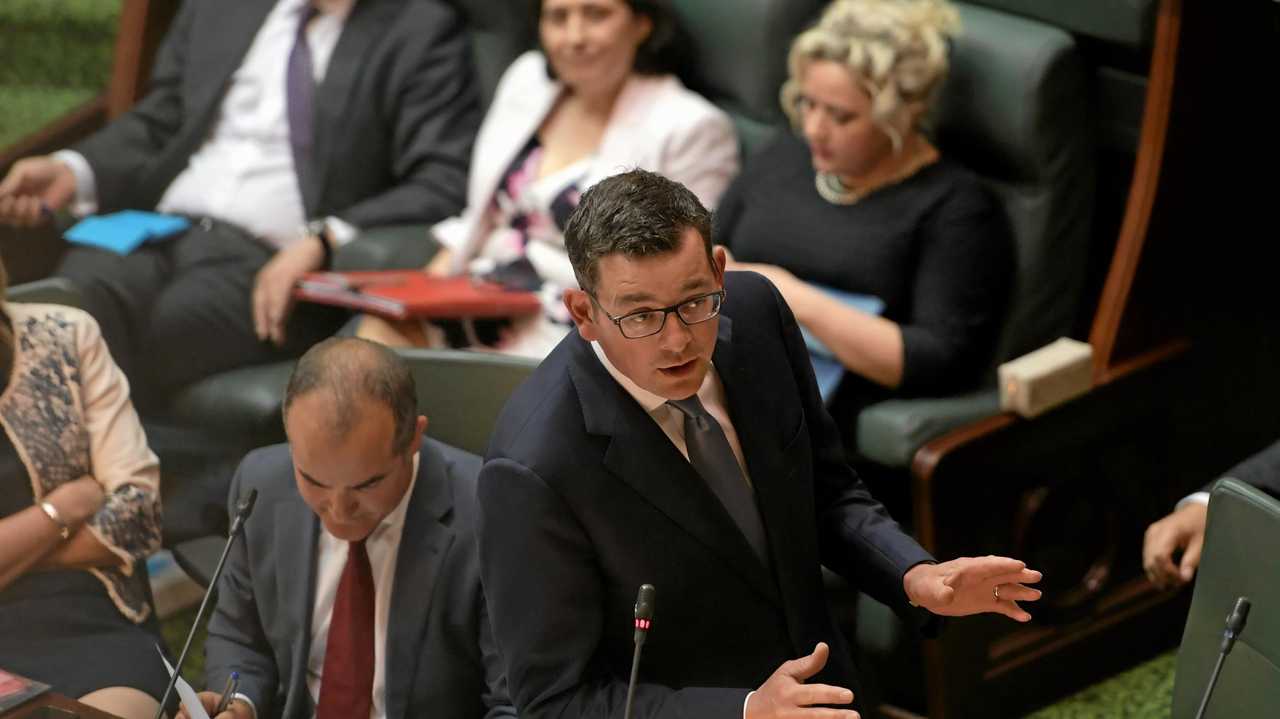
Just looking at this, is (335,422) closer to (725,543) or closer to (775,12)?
(725,543)

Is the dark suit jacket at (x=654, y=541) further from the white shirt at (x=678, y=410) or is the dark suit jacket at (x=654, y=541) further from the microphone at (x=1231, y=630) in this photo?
the microphone at (x=1231, y=630)

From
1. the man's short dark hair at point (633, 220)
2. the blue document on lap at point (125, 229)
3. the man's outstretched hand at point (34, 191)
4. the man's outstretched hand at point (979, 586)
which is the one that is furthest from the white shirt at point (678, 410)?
the man's outstretched hand at point (34, 191)

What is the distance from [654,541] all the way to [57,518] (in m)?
0.89

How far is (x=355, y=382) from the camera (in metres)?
2.00

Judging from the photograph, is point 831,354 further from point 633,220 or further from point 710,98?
point 633,220

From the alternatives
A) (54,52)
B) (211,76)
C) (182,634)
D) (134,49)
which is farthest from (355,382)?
(54,52)

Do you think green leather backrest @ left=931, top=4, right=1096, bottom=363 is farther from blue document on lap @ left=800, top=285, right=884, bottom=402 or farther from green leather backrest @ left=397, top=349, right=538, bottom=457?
green leather backrest @ left=397, top=349, right=538, bottom=457

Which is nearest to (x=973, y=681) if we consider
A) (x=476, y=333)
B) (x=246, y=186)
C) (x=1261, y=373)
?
(x=1261, y=373)

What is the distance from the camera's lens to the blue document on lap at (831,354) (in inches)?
103

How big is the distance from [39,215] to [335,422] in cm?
127

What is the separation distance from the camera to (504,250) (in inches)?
125

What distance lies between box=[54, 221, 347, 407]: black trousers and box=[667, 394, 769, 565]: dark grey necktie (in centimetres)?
112

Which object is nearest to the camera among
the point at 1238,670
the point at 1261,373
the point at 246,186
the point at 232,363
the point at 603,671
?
the point at 603,671

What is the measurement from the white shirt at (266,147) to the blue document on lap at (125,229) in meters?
0.10
